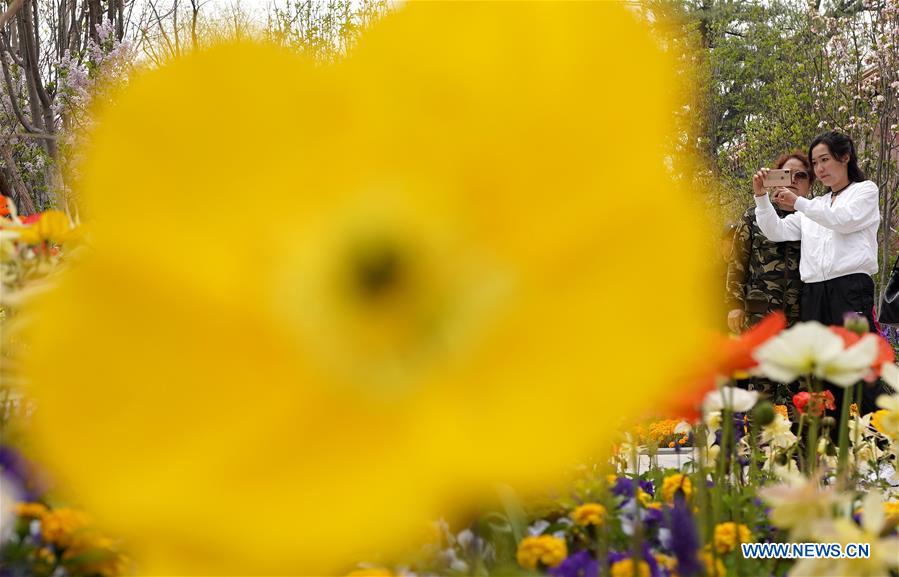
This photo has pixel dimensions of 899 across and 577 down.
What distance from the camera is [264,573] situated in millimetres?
122

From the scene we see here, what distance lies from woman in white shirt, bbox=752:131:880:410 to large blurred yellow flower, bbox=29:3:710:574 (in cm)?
361

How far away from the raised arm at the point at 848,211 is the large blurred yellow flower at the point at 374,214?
3.51 meters

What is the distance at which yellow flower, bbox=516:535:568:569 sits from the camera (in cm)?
84

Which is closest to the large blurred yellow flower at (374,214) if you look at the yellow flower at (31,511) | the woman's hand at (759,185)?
the yellow flower at (31,511)

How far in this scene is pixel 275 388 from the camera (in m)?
0.13

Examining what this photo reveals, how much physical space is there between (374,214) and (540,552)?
779 millimetres

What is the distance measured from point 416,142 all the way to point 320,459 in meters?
0.05

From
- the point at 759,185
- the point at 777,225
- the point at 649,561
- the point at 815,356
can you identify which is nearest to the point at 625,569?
the point at 649,561

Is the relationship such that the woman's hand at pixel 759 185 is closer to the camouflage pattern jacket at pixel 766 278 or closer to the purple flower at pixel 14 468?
the camouflage pattern jacket at pixel 766 278

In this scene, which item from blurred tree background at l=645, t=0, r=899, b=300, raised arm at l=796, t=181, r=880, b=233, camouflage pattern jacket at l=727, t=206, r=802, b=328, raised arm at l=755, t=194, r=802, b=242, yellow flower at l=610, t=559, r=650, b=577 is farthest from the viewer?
blurred tree background at l=645, t=0, r=899, b=300

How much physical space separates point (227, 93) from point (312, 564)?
68 millimetres

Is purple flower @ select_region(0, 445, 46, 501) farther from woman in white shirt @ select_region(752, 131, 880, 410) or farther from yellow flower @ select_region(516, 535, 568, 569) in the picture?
woman in white shirt @ select_region(752, 131, 880, 410)

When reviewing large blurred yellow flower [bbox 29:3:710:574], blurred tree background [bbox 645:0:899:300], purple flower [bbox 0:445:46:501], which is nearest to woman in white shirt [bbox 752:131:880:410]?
blurred tree background [bbox 645:0:899:300]

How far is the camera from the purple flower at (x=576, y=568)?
0.84m
